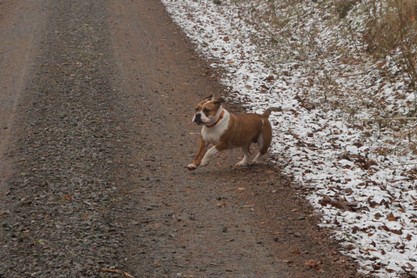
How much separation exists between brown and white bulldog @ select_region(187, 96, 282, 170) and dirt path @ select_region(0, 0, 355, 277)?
1.03 ft

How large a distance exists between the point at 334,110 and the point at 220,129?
3.24 m

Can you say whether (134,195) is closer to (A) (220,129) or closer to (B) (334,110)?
(A) (220,129)

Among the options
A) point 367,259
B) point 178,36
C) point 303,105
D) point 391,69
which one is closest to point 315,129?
point 303,105

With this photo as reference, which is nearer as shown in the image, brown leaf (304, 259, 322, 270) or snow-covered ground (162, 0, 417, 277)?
brown leaf (304, 259, 322, 270)

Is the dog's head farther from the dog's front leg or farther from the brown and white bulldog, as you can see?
the dog's front leg

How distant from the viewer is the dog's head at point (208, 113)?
9727 mm

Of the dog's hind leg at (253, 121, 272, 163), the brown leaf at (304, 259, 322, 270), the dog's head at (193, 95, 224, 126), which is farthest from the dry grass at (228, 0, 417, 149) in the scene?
the brown leaf at (304, 259, 322, 270)

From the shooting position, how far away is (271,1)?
65.3 ft

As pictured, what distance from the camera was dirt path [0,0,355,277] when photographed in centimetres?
700

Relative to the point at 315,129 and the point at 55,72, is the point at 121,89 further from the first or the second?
the point at 315,129

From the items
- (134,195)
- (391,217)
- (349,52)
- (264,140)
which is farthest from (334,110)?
(134,195)

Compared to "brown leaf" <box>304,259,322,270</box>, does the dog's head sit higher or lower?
higher

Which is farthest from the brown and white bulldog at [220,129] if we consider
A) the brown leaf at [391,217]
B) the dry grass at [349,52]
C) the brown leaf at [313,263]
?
the brown leaf at [313,263]

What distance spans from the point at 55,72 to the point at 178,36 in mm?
4743
